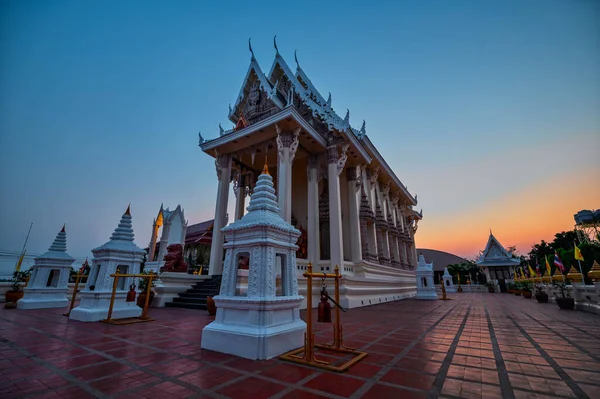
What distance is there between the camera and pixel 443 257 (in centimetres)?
4675

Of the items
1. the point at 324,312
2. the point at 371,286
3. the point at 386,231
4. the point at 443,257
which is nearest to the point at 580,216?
the point at 443,257

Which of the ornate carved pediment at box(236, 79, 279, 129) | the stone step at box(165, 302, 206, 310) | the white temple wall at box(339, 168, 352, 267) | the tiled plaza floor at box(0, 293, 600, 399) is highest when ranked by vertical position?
the ornate carved pediment at box(236, 79, 279, 129)

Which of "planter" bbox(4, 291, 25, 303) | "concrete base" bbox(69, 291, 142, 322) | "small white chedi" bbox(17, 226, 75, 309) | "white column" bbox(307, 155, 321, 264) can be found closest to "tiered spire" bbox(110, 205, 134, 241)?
"concrete base" bbox(69, 291, 142, 322)

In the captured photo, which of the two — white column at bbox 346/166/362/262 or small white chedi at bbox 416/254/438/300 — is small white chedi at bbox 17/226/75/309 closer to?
white column at bbox 346/166/362/262

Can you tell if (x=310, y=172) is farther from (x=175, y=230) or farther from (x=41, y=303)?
(x=175, y=230)

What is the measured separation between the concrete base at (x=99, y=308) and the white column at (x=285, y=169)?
5.24m

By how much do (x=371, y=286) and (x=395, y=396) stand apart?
10.0m

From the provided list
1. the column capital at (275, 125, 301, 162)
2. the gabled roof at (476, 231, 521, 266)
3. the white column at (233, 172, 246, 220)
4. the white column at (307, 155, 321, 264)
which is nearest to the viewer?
the column capital at (275, 125, 301, 162)

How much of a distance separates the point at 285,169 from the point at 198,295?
527 cm

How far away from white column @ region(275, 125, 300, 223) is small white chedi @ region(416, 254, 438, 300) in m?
9.83

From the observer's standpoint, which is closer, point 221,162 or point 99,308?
point 99,308

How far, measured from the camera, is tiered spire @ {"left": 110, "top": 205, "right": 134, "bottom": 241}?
288 inches

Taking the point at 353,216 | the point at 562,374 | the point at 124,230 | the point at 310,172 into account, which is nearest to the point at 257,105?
the point at 310,172

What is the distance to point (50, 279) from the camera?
357 inches
